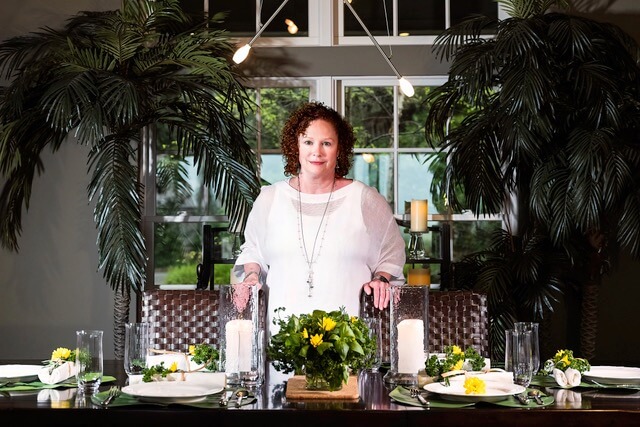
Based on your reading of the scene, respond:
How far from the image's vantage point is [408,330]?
246 centimetres

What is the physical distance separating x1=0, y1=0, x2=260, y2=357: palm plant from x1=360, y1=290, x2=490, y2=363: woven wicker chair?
1.99 metres

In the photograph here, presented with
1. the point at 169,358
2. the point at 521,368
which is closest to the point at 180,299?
the point at 169,358

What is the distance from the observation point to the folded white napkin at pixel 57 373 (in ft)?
8.19

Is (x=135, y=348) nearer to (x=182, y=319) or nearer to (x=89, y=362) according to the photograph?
(x=89, y=362)

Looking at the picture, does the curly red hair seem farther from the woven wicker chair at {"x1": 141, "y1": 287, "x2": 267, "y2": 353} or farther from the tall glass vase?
the tall glass vase

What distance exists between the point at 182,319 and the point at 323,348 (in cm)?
108

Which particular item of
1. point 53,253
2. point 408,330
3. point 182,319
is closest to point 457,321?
point 408,330

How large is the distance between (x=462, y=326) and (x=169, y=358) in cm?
107

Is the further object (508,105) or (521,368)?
(508,105)

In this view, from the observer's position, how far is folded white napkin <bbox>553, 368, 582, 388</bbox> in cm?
249

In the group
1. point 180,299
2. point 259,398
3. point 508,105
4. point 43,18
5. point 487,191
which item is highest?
point 43,18

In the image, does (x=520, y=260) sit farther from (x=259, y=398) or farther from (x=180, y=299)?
(x=259, y=398)

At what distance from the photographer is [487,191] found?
16.4 ft

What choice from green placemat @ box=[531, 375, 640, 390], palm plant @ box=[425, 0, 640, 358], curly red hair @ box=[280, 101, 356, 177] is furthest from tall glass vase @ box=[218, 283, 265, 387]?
palm plant @ box=[425, 0, 640, 358]
